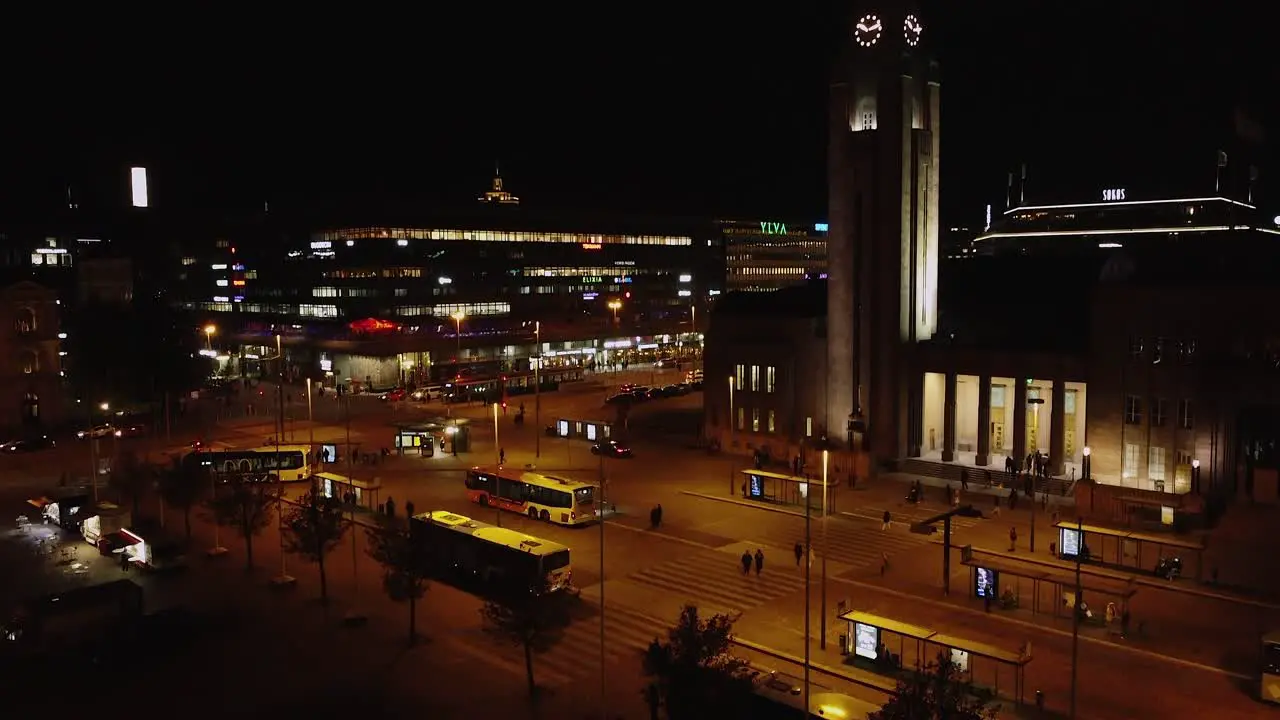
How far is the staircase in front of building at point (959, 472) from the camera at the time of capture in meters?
58.5

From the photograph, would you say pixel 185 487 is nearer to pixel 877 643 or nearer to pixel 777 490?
pixel 777 490

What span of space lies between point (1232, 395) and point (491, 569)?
133 ft

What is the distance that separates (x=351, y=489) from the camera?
5419cm

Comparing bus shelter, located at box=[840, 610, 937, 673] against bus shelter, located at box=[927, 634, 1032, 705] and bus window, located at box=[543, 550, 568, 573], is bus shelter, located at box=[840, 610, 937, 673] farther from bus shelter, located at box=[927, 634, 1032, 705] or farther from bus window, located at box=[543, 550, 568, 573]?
bus window, located at box=[543, 550, 568, 573]

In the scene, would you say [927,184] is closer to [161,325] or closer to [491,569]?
[491,569]

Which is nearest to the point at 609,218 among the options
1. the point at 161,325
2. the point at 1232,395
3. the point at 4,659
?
the point at 161,325

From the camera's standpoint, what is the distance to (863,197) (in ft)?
219

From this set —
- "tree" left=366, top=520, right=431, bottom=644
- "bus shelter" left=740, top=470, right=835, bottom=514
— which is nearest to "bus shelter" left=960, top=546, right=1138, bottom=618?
"bus shelter" left=740, top=470, right=835, bottom=514

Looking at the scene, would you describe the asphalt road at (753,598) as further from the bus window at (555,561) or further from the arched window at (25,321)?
the arched window at (25,321)

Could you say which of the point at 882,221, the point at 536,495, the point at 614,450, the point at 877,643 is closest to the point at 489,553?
the point at 536,495

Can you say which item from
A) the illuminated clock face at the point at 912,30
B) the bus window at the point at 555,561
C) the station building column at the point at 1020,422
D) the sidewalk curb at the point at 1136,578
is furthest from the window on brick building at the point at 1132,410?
the bus window at the point at 555,561

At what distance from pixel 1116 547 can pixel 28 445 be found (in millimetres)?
73938

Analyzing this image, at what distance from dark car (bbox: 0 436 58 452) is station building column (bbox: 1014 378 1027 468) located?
70.1 m

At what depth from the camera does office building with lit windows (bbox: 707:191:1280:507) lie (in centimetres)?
5359
